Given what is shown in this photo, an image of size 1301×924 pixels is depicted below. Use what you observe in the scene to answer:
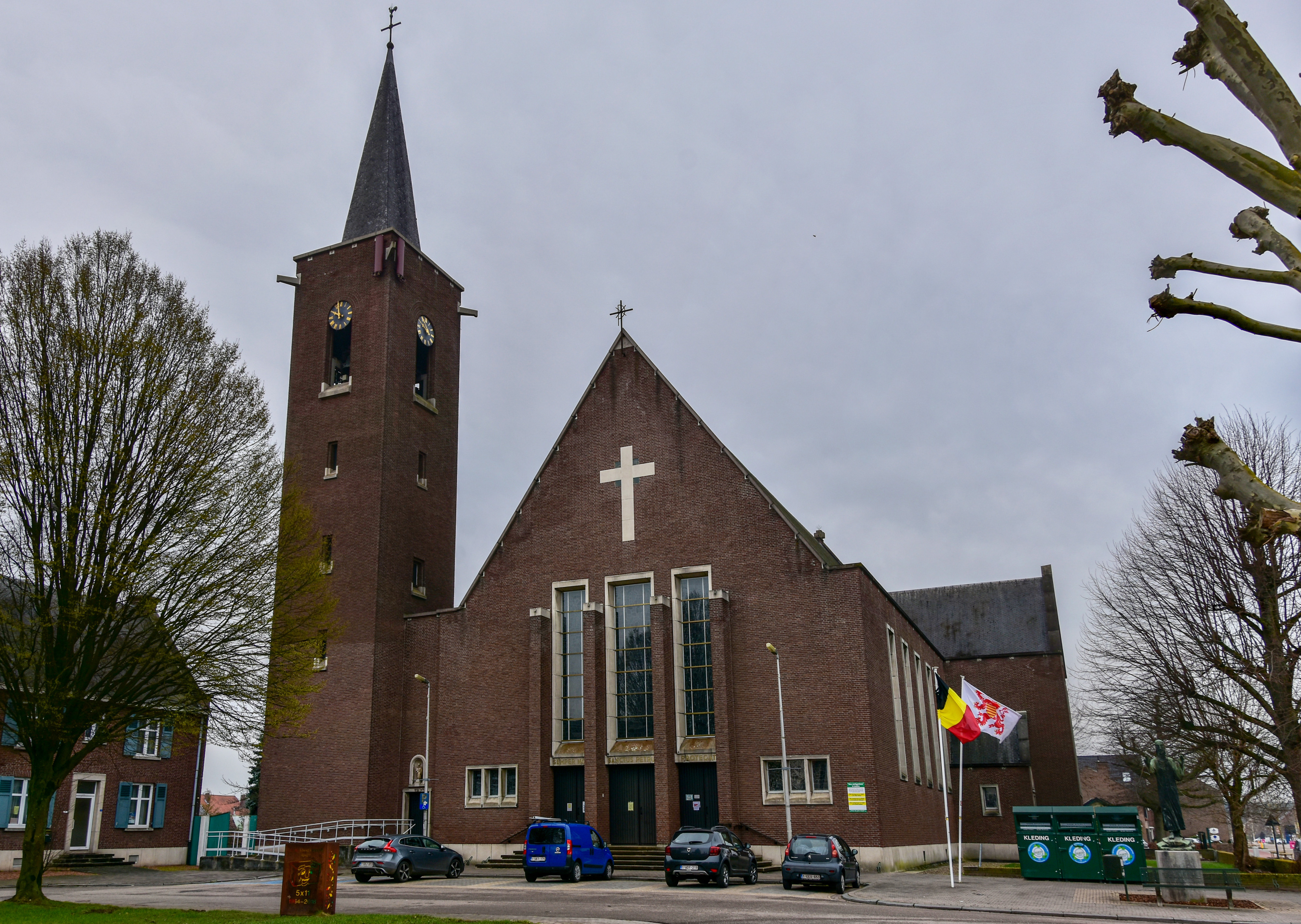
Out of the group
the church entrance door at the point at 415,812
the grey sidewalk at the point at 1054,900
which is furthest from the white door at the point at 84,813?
the grey sidewalk at the point at 1054,900

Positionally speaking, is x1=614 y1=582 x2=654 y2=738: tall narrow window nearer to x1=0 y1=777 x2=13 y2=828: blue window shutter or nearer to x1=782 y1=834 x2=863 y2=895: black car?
x1=782 y1=834 x2=863 y2=895: black car

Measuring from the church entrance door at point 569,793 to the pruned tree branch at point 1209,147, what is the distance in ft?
98.4

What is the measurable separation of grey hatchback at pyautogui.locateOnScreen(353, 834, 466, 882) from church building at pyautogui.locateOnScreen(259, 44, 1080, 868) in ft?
13.9

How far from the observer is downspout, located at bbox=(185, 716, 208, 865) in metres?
38.7

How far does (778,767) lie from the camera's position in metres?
30.7

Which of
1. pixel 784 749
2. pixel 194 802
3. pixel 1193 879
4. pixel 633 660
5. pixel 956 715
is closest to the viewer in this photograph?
pixel 1193 879

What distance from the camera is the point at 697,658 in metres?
33.0

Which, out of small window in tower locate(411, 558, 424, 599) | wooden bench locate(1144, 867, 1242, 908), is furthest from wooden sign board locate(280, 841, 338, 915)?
small window in tower locate(411, 558, 424, 599)

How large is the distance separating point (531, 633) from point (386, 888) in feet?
36.7

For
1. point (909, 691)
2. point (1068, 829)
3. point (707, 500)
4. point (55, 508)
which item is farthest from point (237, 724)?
point (909, 691)

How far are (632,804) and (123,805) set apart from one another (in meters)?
18.9

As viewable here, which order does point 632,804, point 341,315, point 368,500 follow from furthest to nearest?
point 341,315 < point 368,500 < point 632,804

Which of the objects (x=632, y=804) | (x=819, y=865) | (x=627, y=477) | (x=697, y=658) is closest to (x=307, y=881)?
(x=819, y=865)

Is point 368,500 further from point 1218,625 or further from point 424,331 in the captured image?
point 1218,625
